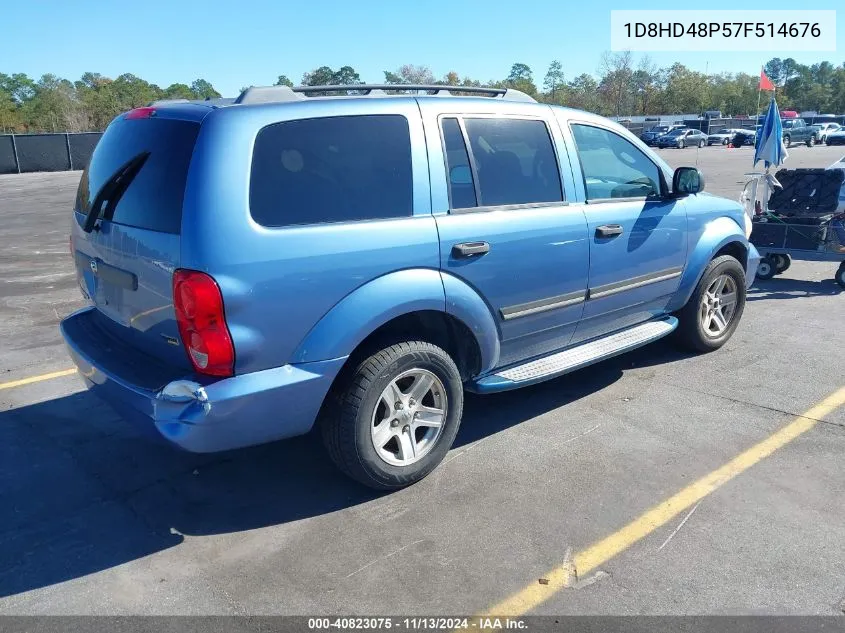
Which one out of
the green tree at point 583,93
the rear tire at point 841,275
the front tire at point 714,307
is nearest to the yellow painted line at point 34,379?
the front tire at point 714,307

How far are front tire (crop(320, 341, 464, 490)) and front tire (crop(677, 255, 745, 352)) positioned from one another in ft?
8.59

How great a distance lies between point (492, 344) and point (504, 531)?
1.10m

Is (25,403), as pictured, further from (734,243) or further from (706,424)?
(734,243)

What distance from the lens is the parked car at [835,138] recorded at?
51.0 meters

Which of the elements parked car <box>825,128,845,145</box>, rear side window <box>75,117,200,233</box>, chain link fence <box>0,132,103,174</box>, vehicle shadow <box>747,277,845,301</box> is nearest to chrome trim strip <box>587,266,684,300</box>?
rear side window <box>75,117,200,233</box>

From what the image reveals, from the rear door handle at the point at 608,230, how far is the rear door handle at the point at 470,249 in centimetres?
102

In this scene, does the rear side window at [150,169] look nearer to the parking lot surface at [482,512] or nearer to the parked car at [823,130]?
the parking lot surface at [482,512]

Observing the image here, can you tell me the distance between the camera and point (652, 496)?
12.0 feet

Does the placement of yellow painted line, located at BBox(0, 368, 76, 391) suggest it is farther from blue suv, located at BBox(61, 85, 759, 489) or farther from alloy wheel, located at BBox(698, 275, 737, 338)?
alloy wheel, located at BBox(698, 275, 737, 338)

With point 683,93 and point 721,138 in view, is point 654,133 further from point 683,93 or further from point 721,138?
point 683,93

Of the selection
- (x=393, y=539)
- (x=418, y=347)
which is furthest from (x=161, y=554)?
(x=418, y=347)

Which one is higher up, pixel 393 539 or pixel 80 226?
pixel 80 226

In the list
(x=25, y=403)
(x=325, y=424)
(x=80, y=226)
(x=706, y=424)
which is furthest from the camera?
(x=25, y=403)

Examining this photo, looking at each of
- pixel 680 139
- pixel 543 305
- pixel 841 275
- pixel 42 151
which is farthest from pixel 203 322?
pixel 680 139
